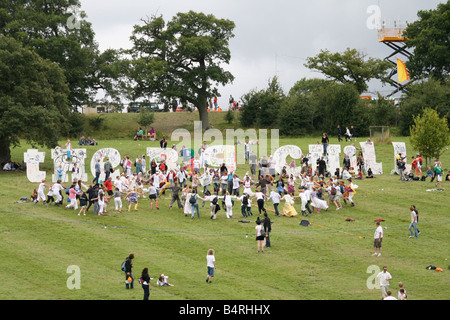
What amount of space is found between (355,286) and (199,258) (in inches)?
280

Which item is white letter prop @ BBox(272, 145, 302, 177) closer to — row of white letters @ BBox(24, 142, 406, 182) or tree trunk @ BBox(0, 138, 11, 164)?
row of white letters @ BBox(24, 142, 406, 182)

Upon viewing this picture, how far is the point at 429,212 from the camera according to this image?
1337 inches

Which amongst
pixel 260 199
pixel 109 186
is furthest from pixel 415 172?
pixel 109 186

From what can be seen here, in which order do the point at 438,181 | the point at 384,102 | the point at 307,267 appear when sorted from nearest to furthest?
the point at 307,267
the point at 438,181
the point at 384,102

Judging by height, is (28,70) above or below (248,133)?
above

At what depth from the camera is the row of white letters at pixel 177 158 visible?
40.3m

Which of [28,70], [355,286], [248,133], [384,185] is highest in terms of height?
[28,70]

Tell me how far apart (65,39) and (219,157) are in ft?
89.8

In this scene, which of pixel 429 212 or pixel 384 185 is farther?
pixel 384 185

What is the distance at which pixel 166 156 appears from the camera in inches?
1677

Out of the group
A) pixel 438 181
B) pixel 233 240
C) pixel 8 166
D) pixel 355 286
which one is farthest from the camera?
pixel 8 166

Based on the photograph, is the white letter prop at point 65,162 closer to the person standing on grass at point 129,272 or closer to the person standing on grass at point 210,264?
the person standing on grass at point 129,272

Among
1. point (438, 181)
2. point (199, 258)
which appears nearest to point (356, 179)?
point (438, 181)
